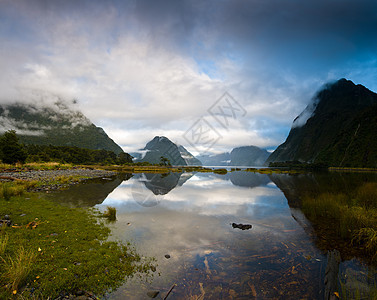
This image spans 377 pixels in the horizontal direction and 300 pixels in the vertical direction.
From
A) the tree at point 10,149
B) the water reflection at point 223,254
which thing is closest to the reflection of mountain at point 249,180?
the water reflection at point 223,254

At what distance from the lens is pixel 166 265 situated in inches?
303

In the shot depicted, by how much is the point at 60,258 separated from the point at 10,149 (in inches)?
2169

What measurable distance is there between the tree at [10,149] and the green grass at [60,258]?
45.3m

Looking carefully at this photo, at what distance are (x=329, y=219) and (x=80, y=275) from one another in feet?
57.6

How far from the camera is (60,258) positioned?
7070 millimetres

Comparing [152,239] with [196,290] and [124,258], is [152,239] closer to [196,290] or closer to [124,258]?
[124,258]

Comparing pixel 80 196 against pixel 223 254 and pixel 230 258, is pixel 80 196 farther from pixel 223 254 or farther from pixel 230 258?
pixel 230 258

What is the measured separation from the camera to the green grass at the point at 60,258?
5.37 m

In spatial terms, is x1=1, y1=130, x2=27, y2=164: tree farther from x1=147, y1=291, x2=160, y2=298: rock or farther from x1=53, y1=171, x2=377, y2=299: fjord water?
x1=147, y1=291, x2=160, y2=298: rock

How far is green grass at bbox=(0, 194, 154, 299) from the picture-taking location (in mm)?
5371

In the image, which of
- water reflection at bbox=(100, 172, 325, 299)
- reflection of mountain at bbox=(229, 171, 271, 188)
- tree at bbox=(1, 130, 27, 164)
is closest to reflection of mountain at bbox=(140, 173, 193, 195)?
water reflection at bbox=(100, 172, 325, 299)

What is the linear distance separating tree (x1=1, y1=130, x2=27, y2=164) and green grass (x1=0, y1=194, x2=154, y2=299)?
45.3 meters

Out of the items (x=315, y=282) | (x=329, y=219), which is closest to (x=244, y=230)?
(x=315, y=282)

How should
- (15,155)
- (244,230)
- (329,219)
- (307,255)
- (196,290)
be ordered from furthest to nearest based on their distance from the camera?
1. (15,155)
2. (329,219)
3. (244,230)
4. (307,255)
5. (196,290)
